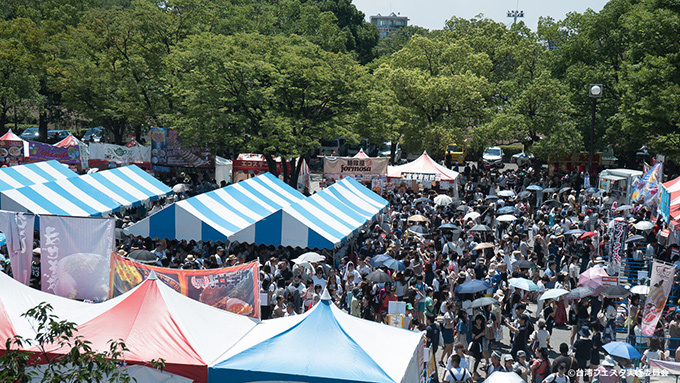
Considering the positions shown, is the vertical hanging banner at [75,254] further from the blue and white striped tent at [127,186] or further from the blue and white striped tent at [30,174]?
the blue and white striped tent at [127,186]

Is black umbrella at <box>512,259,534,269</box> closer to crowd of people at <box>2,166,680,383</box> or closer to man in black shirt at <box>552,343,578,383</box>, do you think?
crowd of people at <box>2,166,680,383</box>

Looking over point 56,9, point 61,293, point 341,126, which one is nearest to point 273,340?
point 61,293

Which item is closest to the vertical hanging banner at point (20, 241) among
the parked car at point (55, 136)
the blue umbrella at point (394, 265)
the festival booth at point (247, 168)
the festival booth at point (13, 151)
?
the blue umbrella at point (394, 265)

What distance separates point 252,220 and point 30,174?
880 centimetres

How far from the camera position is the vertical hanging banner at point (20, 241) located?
14.1 m

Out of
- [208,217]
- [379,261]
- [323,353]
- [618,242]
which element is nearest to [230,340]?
[323,353]

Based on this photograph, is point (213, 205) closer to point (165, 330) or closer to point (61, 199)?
point (61, 199)

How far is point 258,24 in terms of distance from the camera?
153 ft

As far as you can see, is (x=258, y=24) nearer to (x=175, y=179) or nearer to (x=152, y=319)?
(x=175, y=179)

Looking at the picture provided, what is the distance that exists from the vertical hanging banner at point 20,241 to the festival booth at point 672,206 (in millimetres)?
14262

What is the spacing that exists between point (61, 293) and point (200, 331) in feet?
17.4

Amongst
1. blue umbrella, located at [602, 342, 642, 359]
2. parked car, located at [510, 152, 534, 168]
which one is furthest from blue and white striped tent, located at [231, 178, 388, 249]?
parked car, located at [510, 152, 534, 168]

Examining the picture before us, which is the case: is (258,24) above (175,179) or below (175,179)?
above

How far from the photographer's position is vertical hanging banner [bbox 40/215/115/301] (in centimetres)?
1338
